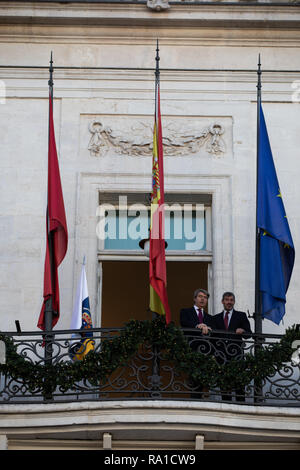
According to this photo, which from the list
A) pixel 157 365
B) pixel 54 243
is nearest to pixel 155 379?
pixel 157 365

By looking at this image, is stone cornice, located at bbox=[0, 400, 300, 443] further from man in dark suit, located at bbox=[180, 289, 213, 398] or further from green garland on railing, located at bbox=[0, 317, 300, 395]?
man in dark suit, located at bbox=[180, 289, 213, 398]

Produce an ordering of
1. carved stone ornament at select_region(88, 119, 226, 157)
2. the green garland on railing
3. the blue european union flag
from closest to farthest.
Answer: the green garland on railing → the blue european union flag → carved stone ornament at select_region(88, 119, 226, 157)

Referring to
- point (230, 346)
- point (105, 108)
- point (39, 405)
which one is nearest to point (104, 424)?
point (39, 405)

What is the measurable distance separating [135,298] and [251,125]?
447cm

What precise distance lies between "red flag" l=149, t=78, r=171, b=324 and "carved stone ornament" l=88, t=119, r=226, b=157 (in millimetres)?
1256

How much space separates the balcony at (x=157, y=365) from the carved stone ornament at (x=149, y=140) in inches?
104

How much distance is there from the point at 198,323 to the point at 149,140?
8.61 feet

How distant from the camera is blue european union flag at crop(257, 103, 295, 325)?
443 inches

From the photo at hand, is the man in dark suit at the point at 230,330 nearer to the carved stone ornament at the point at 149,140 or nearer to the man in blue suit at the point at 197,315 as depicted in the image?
the man in blue suit at the point at 197,315

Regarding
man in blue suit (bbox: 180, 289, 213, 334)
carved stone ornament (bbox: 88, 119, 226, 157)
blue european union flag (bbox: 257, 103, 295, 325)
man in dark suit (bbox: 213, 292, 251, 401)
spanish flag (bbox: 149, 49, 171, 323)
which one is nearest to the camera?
spanish flag (bbox: 149, 49, 171, 323)

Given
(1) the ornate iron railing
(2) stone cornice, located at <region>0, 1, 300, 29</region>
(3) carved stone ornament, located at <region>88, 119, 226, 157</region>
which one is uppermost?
(2) stone cornice, located at <region>0, 1, 300, 29</region>

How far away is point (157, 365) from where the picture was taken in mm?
10781

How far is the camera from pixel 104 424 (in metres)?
10.5

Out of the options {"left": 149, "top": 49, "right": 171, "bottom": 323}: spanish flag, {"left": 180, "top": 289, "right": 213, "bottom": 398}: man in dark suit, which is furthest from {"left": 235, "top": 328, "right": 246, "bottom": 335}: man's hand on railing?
{"left": 149, "top": 49, "right": 171, "bottom": 323}: spanish flag
